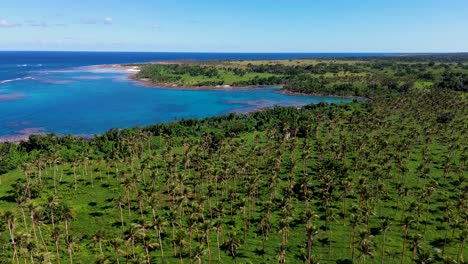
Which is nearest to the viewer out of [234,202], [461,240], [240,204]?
[461,240]

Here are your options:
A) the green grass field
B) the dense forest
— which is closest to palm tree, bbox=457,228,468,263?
the dense forest

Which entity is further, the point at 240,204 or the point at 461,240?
the point at 240,204

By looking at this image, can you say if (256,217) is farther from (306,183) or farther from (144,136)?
(144,136)

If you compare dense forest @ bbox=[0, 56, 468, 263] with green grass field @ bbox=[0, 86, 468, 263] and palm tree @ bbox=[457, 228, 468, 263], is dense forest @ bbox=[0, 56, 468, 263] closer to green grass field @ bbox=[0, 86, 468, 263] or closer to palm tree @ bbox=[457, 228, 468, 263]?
palm tree @ bbox=[457, 228, 468, 263]

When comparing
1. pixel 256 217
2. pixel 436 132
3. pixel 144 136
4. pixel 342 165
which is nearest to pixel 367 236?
pixel 256 217

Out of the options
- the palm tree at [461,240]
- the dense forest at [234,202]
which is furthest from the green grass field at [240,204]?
the palm tree at [461,240]

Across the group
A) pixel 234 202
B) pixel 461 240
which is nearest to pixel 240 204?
pixel 234 202

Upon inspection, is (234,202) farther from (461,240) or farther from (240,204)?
(461,240)

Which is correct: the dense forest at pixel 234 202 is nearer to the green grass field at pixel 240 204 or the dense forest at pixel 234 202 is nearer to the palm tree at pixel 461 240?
the palm tree at pixel 461 240
